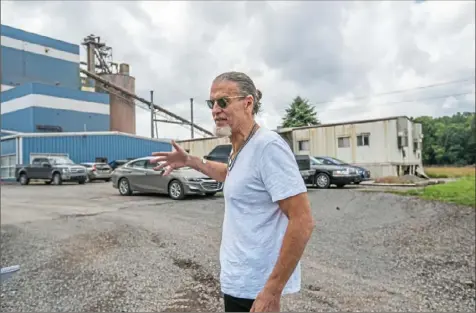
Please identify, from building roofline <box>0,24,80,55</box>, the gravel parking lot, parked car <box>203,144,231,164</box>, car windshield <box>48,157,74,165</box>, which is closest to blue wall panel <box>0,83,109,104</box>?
building roofline <box>0,24,80,55</box>

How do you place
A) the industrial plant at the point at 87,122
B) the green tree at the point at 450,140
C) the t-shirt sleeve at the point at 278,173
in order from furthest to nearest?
1. the industrial plant at the point at 87,122
2. the green tree at the point at 450,140
3. the t-shirt sleeve at the point at 278,173

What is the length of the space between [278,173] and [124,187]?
1266 cm

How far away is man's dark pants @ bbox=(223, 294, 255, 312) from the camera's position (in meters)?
1.74

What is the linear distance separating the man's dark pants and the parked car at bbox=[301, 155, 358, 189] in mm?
14063

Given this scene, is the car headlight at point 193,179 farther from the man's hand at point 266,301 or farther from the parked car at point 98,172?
the parked car at point 98,172

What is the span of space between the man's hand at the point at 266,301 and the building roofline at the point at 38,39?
3898cm

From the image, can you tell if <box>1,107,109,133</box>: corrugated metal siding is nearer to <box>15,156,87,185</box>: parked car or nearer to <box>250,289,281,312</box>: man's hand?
<box>15,156,87,185</box>: parked car

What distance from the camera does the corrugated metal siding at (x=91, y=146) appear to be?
26.8 meters

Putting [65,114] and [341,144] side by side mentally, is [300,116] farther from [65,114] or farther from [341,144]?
[65,114]

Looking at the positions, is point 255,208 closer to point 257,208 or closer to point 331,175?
point 257,208

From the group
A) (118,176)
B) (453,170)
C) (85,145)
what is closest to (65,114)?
(85,145)

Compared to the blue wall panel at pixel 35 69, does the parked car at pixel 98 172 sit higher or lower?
lower

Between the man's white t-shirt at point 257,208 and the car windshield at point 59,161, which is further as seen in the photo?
the car windshield at point 59,161

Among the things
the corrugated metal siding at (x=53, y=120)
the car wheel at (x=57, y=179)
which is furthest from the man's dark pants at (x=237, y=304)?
the corrugated metal siding at (x=53, y=120)
